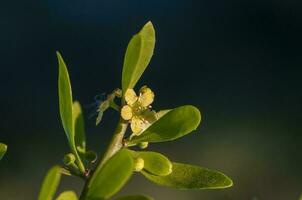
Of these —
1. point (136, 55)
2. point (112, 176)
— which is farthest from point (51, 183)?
point (136, 55)

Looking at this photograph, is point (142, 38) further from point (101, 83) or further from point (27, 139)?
point (101, 83)

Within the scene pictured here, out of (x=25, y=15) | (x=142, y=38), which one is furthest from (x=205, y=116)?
(x=142, y=38)

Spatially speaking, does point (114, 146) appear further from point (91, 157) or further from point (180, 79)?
point (180, 79)

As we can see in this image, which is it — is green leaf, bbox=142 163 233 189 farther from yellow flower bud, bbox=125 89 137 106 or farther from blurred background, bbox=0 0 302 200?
blurred background, bbox=0 0 302 200

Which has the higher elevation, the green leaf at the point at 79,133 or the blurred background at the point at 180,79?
the green leaf at the point at 79,133

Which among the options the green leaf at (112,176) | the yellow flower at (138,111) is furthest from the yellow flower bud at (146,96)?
the green leaf at (112,176)

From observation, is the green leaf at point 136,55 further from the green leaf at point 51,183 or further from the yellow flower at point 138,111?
the green leaf at point 51,183
